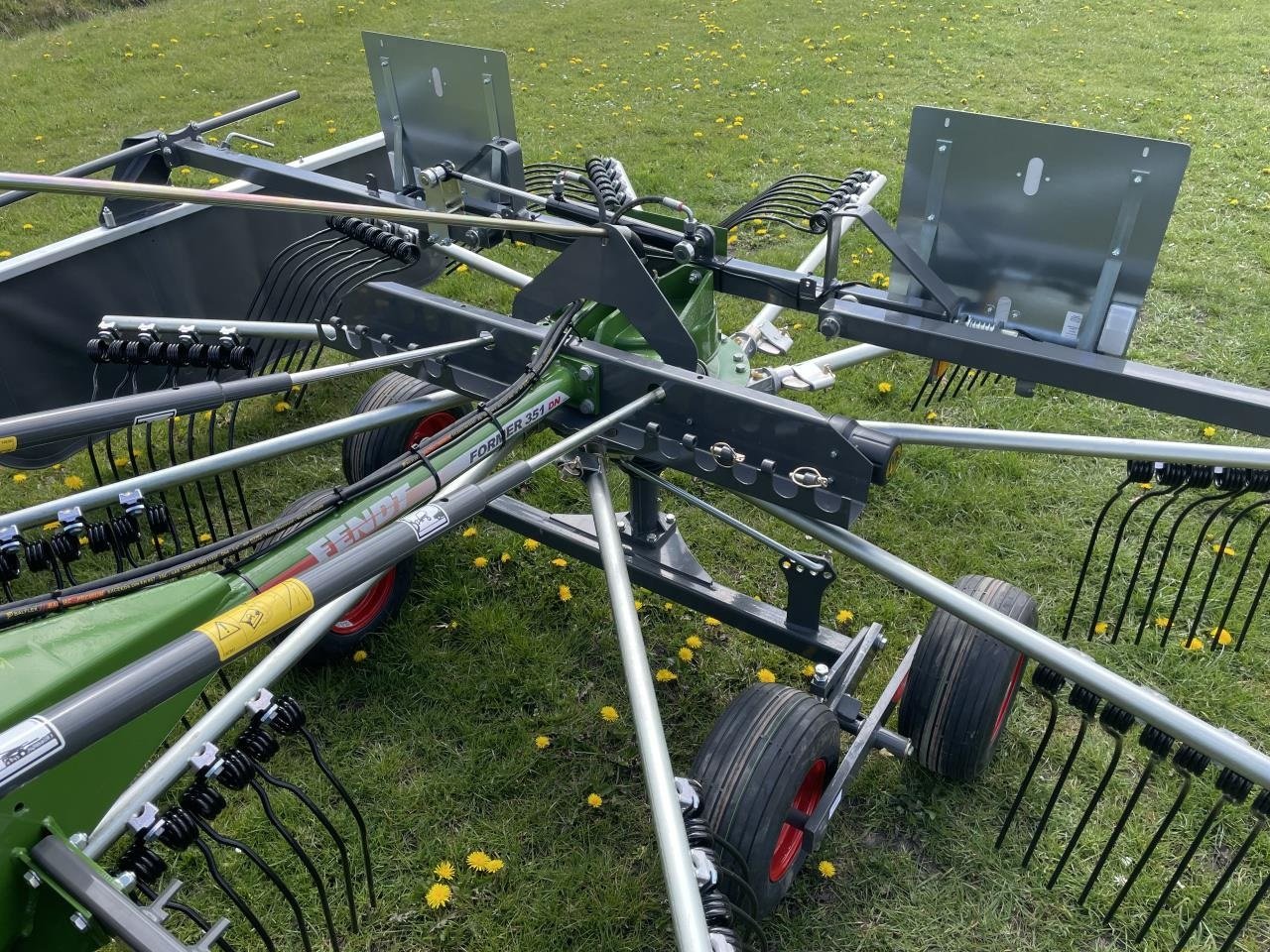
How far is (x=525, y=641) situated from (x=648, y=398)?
1.60 m

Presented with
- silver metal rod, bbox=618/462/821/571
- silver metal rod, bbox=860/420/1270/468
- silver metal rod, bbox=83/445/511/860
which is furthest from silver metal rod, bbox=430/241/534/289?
silver metal rod, bbox=860/420/1270/468

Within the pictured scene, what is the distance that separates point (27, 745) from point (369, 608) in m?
2.56

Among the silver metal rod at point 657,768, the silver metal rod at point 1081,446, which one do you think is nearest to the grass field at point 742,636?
the silver metal rod at point 657,768

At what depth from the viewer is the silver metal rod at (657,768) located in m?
1.64

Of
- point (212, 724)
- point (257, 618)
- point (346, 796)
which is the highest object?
point (257, 618)

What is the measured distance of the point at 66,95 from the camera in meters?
9.90

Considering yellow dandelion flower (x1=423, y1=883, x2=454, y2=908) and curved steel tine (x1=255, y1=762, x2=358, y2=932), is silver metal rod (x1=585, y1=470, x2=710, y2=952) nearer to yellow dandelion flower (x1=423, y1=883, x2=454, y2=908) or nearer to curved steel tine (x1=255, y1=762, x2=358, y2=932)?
curved steel tine (x1=255, y1=762, x2=358, y2=932)

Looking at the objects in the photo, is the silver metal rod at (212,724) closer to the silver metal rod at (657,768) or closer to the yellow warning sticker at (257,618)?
the yellow warning sticker at (257,618)

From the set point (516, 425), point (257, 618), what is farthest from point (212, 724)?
point (516, 425)

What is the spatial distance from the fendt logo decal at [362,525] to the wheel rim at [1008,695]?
2.02 m

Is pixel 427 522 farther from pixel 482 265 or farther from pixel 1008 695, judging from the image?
pixel 1008 695

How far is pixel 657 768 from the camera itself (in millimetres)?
1932

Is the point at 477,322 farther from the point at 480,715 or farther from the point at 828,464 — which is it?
the point at 480,715

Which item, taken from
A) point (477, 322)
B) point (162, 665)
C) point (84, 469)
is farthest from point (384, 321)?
point (84, 469)
